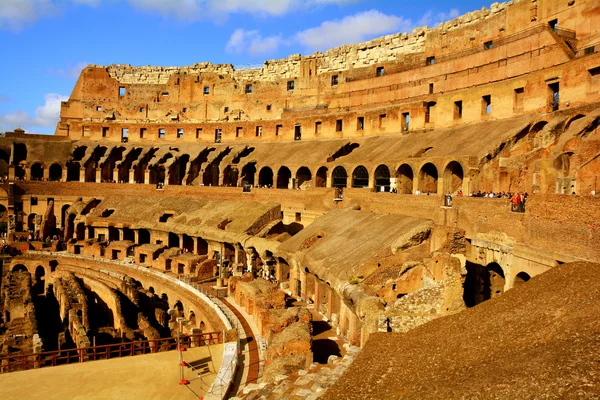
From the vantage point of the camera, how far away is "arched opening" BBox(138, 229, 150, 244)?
3581cm

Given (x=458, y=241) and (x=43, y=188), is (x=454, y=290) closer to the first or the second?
(x=458, y=241)

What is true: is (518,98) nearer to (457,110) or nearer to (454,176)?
(457,110)

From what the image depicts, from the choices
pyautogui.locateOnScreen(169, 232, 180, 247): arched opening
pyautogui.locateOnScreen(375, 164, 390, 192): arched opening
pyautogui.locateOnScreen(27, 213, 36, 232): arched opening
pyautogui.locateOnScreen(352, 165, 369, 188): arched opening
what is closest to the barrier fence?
pyautogui.locateOnScreen(375, 164, 390, 192): arched opening

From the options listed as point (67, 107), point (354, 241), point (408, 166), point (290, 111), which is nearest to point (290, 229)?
point (408, 166)

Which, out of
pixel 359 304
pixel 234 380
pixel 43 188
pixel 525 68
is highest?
pixel 525 68

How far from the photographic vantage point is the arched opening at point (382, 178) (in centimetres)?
2964

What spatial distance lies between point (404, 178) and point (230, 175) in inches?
784

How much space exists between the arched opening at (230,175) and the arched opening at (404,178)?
17.7 metres

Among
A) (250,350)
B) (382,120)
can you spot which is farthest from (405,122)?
(250,350)

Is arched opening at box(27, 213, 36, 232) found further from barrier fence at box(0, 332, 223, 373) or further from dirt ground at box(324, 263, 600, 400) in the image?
dirt ground at box(324, 263, 600, 400)

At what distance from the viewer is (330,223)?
2511cm

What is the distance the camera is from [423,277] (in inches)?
627

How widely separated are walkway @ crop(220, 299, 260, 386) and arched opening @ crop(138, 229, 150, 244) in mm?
17697

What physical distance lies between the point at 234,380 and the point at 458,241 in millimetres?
8975
